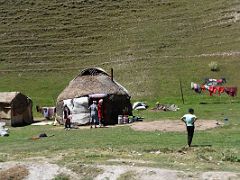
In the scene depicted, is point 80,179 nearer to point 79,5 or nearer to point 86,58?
point 86,58

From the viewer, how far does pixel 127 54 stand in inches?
2761

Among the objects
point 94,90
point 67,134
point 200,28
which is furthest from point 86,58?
point 67,134

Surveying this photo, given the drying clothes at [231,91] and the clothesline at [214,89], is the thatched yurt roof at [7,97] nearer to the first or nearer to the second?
the clothesline at [214,89]

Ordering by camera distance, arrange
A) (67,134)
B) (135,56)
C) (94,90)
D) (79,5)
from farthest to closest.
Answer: (79,5)
(135,56)
(94,90)
(67,134)

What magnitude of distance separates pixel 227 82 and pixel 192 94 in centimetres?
417

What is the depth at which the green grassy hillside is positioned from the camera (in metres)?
61.1

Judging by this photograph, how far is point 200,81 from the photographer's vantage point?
58.2 metres

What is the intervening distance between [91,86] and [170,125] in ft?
26.9

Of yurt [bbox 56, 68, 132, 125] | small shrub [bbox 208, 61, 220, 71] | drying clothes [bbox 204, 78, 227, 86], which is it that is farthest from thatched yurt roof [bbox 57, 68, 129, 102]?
small shrub [bbox 208, 61, 220, 71]

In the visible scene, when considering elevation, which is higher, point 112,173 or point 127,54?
point 127,54

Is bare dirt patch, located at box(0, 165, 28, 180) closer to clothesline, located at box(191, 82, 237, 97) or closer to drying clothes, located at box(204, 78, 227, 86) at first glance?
clothesline, located at box(191, 82, 237, 97)

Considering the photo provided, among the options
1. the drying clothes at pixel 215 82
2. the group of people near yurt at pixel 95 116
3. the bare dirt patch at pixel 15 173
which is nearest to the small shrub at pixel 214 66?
the drying clothes at pixel 215 82

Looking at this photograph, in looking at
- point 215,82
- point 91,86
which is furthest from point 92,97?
point 215,82

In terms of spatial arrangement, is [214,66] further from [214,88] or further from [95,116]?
[95,116]
